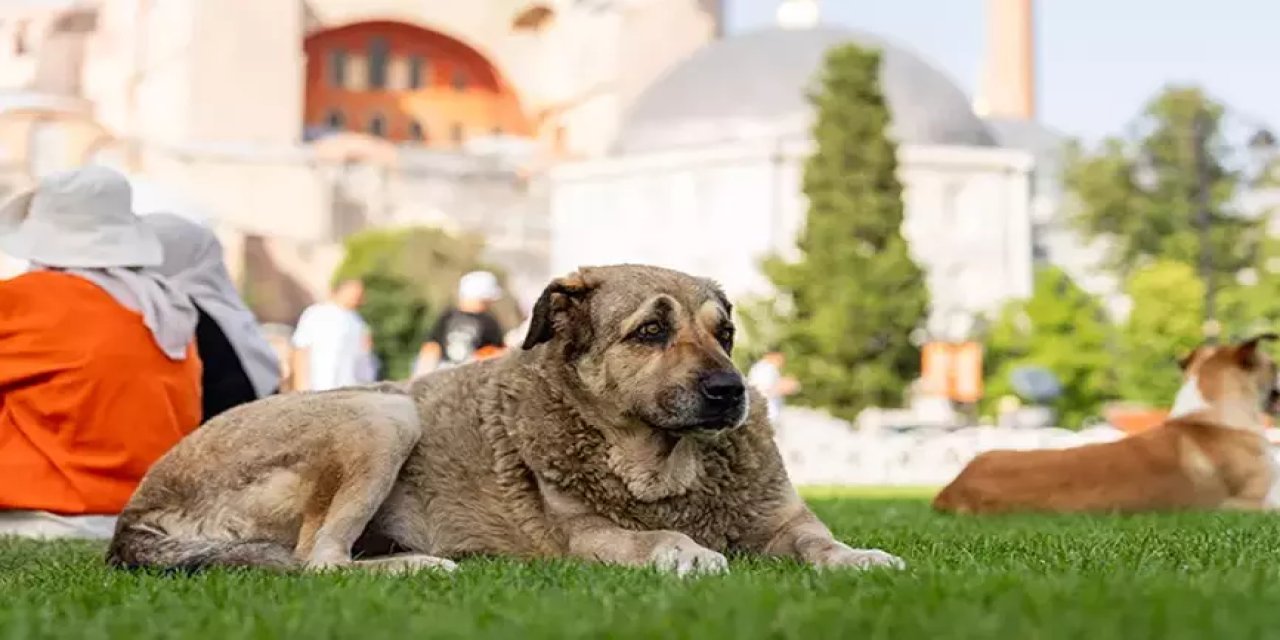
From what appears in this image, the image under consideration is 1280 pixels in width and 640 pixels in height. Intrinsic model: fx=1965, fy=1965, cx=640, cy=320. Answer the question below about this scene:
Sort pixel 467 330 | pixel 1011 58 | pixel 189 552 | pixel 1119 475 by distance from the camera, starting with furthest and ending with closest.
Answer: pixel 1011 58 < pixel 467 330 < pixel 1119 475 < pixel 189 552

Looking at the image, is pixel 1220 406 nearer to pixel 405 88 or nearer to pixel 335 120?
pixel 335 120

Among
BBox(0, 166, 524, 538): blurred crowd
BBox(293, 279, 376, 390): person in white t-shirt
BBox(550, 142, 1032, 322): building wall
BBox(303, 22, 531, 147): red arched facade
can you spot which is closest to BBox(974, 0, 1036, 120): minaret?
BBox(303, 22, 531, 147): red arched facade

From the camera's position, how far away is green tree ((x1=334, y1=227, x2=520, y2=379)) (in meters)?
64.9

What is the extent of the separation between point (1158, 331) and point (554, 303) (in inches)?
1746

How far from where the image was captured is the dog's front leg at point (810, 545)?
17.9ft

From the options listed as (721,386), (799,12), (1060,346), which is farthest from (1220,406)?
(799,12)

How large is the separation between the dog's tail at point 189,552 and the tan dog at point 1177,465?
17.4 feet

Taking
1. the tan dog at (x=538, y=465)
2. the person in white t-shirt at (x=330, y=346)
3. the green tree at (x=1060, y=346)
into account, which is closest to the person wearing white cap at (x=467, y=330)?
the person in white t-shirt at (x=330, y=346)

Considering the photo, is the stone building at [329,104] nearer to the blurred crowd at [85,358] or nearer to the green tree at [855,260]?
the green tree at [855,260]

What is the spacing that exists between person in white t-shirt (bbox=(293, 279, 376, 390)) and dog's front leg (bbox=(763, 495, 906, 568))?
26.0 ft

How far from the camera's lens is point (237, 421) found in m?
6.35

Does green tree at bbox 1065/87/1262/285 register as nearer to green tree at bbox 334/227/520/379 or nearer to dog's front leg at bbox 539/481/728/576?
green tree at bbox 334/227/520/379

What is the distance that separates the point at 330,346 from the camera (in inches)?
545

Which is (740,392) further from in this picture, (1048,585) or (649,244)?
(649,244)
